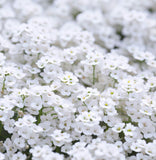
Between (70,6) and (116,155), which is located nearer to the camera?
(116,155)

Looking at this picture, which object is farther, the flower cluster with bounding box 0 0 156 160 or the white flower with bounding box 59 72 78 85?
the white flower with bounding box 59 72 78 85

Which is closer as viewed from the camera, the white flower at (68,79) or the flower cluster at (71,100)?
the flower cluster at (71,100)

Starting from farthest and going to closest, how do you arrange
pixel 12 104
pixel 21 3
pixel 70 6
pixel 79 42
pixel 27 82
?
pixel 70 6 < pixel 21 3 < pixel 79 42 < pixel 27 82 < pixel 12 104

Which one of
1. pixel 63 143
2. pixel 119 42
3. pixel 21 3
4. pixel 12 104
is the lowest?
pixel 63 143

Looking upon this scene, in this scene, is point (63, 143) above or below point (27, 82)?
below

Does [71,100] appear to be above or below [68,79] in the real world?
below

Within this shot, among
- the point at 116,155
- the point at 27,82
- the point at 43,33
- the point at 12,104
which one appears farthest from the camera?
the point at 43,33

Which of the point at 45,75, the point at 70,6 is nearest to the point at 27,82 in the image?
the point at 45,75

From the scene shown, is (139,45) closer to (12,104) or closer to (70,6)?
(70,6)
